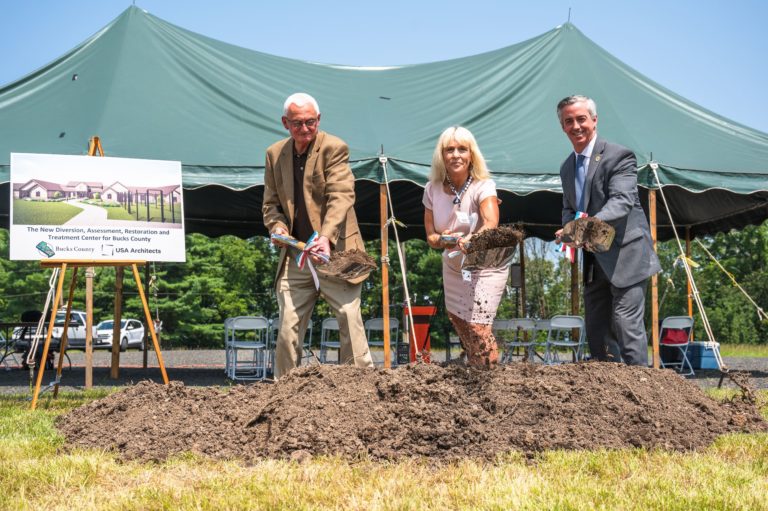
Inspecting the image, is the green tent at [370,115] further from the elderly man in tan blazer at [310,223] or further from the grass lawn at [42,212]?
A: the elderly man in tan blazer at [310,223]

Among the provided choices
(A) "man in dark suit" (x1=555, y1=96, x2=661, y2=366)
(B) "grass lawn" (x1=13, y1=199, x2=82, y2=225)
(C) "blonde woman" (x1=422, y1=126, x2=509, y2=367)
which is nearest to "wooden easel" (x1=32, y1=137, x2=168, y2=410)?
(B) "grass lawn" (x1=13, y1=199, x2=82, y2=225)

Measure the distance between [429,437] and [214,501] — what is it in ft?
3.49

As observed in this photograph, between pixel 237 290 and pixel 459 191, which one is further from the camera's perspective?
pixel 237 290

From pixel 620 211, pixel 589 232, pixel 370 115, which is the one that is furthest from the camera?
pixel 370 115

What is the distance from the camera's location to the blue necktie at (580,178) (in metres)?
4.29

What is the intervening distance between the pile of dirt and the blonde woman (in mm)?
293

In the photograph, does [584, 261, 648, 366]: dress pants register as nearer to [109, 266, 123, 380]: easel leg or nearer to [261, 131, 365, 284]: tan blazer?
[261, 131, 365, 284]: tan blazer

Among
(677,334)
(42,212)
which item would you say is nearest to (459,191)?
(42,212)

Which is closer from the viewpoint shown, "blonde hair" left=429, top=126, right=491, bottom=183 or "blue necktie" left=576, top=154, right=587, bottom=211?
"blonde hair" left=429, top=126, right=491, bottom=183

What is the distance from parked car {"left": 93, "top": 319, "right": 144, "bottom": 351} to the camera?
24.3m

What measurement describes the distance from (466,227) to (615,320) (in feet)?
3.24

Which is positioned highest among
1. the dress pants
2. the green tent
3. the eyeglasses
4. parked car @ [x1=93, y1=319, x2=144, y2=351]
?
the green tent

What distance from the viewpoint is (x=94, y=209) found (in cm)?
559

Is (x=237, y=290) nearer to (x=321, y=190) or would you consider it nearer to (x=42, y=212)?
(x=42, y=212)
